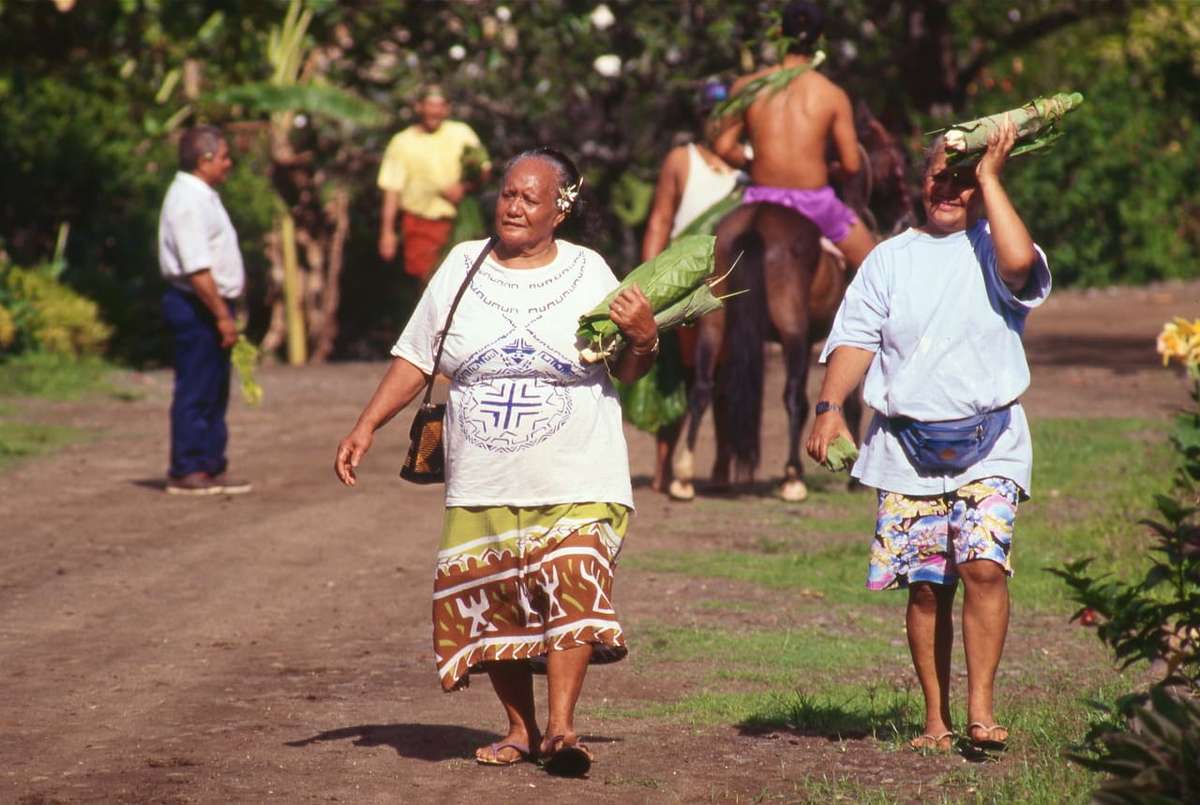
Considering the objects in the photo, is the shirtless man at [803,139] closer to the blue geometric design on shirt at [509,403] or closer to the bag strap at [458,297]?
the bag strap at [458,297]

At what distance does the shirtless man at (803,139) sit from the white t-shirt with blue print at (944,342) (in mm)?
4914

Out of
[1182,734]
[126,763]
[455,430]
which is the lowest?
[126,763]

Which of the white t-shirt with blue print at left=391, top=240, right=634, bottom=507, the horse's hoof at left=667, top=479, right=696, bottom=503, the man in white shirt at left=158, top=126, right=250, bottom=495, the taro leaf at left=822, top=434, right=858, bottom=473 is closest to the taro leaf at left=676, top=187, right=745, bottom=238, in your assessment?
the horse's hoof at left=667, top=479, right=696, bottom=503

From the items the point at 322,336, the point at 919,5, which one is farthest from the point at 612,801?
the point at 919,5

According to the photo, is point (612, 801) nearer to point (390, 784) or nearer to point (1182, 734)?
point (390, 784)

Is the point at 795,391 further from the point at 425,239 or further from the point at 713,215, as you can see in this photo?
the point at 425,239

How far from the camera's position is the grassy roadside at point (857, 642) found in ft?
19.9

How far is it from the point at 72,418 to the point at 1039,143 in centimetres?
1041

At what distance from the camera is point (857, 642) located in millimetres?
8133

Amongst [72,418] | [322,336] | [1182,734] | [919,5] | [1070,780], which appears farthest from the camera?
[919,5]

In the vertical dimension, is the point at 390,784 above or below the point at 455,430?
below

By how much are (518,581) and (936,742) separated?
1302 mm

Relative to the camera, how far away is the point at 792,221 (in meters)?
11.0

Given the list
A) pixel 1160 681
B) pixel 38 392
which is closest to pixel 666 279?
pixel 1160 681
